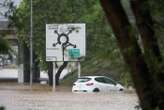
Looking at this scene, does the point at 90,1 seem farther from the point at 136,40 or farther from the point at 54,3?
the point at 54,3

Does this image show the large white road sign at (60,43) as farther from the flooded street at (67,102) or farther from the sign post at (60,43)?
the flooded street at (67,102)

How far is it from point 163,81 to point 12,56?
2227 millimetres

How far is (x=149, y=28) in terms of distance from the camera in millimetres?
5688

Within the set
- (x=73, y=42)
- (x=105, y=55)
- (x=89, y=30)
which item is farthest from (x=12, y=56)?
(x=89, y=30)

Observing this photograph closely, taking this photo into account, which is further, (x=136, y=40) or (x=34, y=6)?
(x=34, y=6)

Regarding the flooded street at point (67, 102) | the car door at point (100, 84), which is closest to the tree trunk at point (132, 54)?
the flooded street at point (67, 102)

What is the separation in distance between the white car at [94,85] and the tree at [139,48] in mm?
41724

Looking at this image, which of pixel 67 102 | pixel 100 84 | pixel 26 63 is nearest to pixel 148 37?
pixel 67 102

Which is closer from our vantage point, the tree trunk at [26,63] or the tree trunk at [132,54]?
the tree trunk at [132,54]

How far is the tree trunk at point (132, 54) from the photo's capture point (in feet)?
18.6

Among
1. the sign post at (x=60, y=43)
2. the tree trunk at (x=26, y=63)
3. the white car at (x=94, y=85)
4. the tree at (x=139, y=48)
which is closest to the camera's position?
the tree at (x=139, y=48)

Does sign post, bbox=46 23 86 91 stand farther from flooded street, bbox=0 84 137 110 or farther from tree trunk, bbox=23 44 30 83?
tree trunk, bbox=23 44 30 83

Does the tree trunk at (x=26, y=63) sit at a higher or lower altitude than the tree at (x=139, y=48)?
lower

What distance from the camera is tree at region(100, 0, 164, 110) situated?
5641 millimetres
